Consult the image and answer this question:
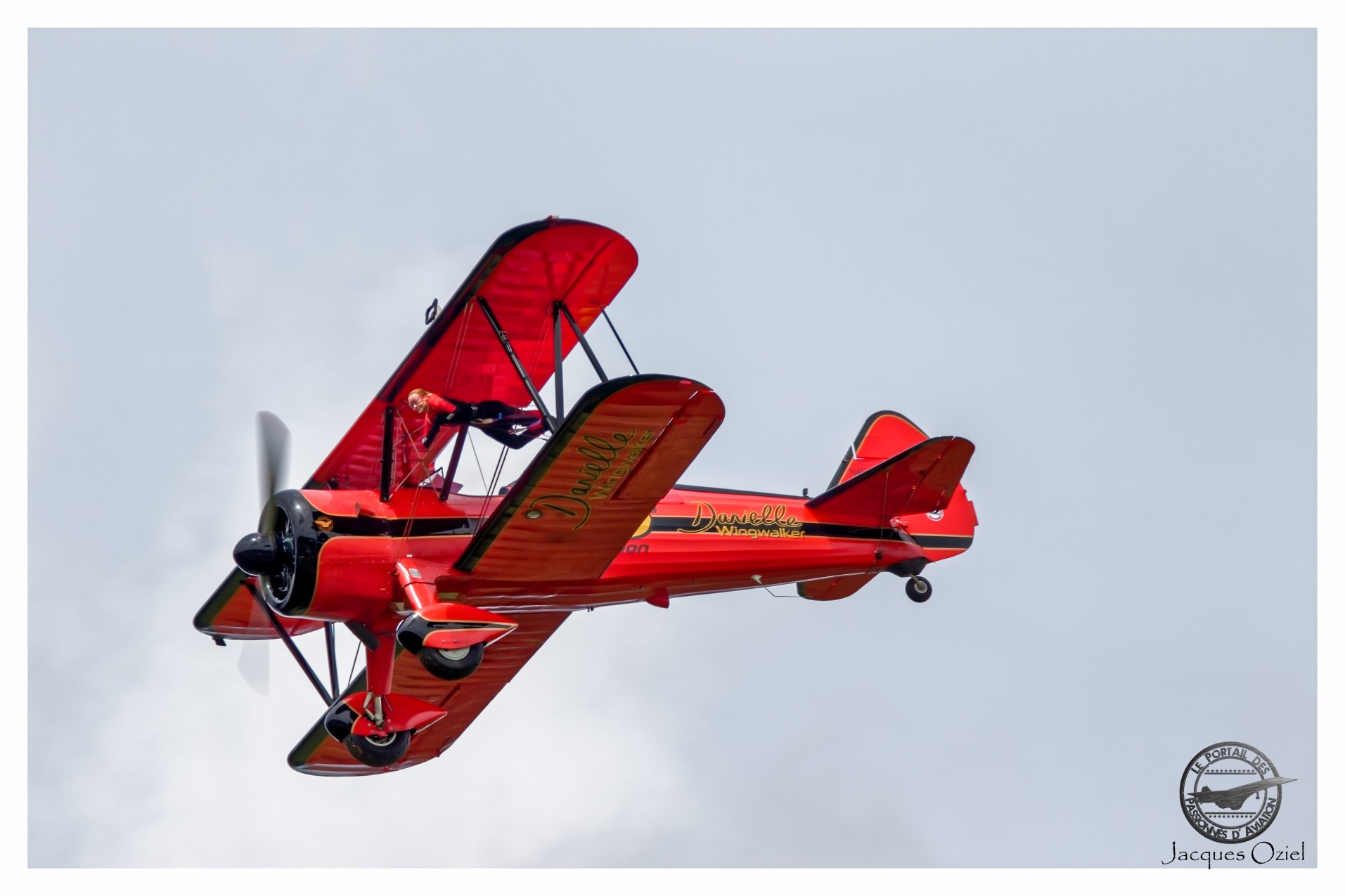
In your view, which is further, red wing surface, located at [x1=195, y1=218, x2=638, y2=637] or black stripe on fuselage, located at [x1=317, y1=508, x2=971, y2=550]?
black stripe on fuselage, located at [x1=317, y1=508, x2=971, y2=550]

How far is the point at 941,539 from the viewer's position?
629 inches

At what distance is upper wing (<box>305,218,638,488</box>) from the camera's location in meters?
12.5

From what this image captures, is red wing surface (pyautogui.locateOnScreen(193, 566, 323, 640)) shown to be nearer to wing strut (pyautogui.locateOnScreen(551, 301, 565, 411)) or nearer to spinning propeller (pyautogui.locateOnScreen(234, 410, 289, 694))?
spinning propeller (pyautogui.locateOnScreen(234, 410, 289, 694))

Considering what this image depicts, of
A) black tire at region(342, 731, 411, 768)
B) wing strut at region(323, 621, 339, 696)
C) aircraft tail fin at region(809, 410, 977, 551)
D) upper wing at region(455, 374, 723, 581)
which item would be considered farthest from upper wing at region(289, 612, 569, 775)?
aircraft tail fin at region(809, 410, 977, 551)

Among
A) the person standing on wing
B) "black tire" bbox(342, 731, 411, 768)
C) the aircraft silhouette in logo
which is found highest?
the person standing on wing

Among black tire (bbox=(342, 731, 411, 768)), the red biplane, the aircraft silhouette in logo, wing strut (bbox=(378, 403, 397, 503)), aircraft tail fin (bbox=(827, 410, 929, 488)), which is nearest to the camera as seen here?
the red biplane

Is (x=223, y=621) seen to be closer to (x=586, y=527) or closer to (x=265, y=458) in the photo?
(x=265, y=458)

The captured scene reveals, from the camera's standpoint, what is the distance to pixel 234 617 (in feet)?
50.0

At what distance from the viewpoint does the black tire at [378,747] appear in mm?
13508

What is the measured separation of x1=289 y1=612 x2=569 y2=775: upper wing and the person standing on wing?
2.97 meters

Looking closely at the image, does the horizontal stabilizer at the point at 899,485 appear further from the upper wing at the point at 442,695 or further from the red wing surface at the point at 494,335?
the red wing surface at the point at 494,335

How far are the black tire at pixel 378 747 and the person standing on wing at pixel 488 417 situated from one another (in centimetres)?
296

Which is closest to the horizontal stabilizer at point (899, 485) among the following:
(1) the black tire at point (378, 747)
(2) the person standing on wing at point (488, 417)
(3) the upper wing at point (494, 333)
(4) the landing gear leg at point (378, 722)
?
(3) the upper wing at point (494, 333)

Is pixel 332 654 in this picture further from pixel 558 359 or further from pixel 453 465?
pixel 558 359
